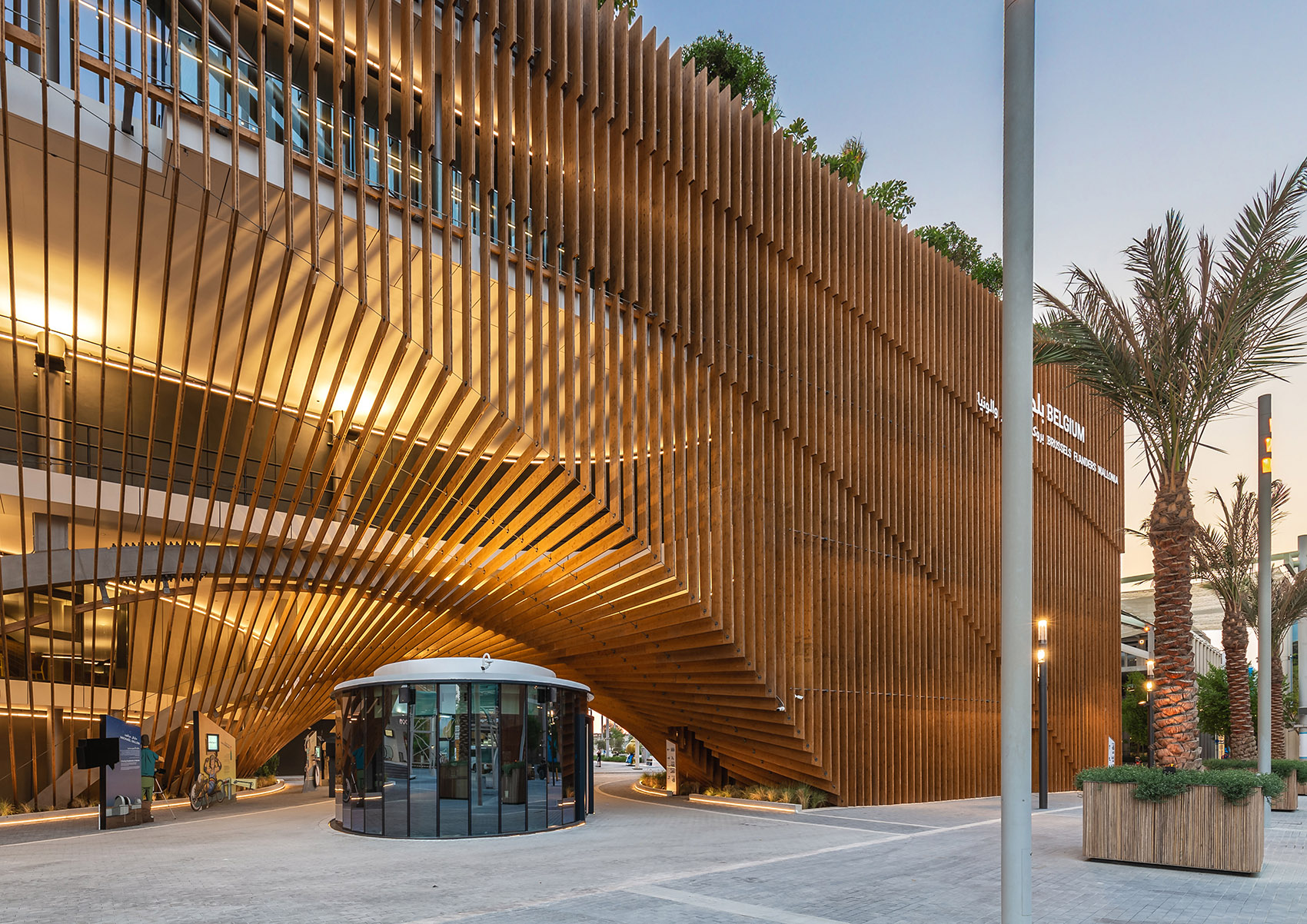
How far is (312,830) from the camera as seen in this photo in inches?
587

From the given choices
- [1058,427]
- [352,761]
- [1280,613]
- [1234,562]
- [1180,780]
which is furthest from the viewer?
[1280,613]

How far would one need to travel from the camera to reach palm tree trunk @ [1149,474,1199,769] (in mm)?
12391

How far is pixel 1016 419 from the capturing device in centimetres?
542

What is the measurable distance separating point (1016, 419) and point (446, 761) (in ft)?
35.4

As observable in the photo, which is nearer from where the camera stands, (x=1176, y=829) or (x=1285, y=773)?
(x=1176, y=829)

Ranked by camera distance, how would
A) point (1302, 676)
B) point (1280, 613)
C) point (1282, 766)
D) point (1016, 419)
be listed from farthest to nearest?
point (1302, 676) → point (1280, 613) → point (1282, 766) → point (1016, 419)

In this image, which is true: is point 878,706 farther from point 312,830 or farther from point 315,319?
point 315,319

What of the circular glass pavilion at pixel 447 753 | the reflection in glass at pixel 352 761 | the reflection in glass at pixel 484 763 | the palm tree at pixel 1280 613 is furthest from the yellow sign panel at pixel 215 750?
the palm tree at pixel 1280 613

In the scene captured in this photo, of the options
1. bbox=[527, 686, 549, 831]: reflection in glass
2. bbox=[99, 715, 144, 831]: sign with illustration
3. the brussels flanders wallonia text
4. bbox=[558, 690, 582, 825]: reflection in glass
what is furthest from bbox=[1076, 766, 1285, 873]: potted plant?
the brussels flanders wallonia text

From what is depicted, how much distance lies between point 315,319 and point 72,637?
6.73 metres

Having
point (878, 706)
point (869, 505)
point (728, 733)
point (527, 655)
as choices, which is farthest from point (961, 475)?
point (527, 655)

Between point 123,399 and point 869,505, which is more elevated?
point 123,399

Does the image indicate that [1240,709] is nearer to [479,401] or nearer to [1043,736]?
[1043,736]

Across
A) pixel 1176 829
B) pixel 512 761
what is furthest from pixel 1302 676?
pixel 512 761
